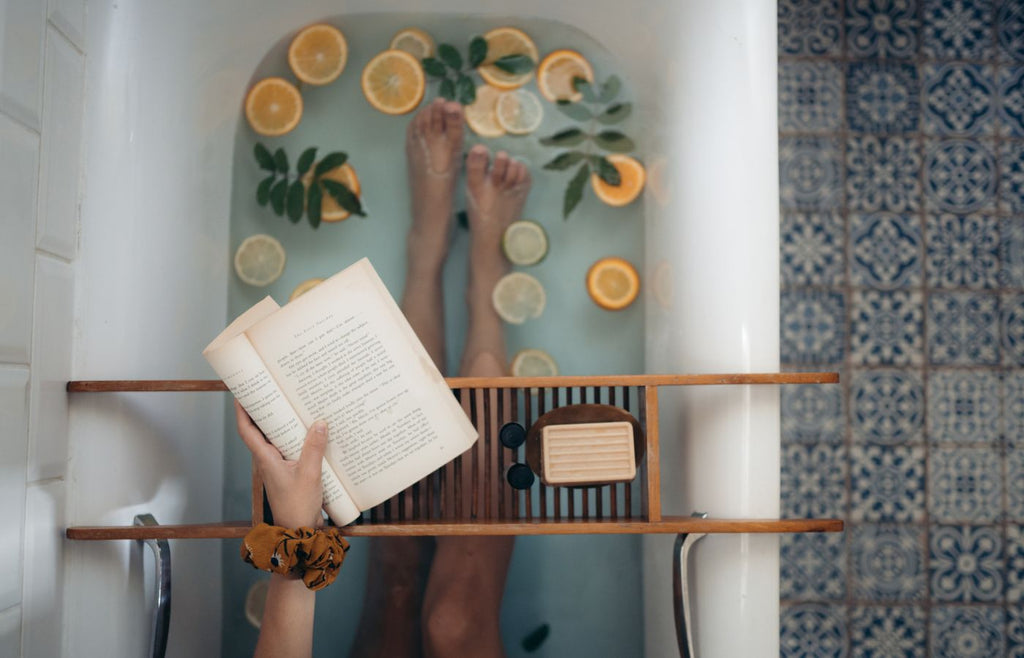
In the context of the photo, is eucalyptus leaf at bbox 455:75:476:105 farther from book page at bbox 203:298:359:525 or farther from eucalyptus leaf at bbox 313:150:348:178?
book page at bbox 203:298:359:525

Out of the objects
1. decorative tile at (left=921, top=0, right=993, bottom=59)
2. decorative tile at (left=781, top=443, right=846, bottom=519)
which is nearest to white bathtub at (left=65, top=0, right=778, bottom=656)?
decorative tile at (left=781, top=443, right=846, bottom=519)

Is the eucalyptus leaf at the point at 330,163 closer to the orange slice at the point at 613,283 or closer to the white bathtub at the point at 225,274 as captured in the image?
the white bathtub at the point at 225,274

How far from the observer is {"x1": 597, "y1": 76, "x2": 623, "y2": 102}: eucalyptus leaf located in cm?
103

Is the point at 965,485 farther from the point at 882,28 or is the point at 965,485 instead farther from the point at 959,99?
the point at 882,28

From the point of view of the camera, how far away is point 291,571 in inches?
31.8

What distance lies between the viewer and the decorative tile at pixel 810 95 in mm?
1502

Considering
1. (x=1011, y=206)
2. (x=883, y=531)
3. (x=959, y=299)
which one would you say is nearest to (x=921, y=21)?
(x=1011, y=206)

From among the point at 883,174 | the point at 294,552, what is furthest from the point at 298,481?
the point at 883,174

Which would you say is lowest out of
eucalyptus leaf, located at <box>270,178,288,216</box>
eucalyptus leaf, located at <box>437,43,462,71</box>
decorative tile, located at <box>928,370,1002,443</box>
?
decorative tile, located at <box>928,370,1002,443</box>

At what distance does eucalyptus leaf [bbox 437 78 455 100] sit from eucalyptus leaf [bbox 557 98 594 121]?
141 millimetres

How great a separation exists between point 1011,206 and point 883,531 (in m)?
0.65

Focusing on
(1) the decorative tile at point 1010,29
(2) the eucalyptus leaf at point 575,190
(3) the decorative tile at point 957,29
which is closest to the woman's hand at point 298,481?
(2) the eucalyptus leaf at point 575,190

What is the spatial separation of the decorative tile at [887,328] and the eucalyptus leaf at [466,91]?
84cm

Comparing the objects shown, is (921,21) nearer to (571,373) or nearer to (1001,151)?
(1001,151)
